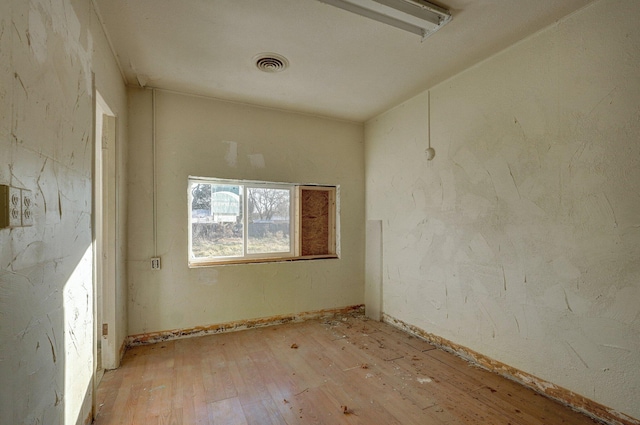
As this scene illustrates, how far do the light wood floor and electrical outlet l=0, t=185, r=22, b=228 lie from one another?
150cm

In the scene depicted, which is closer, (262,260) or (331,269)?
(262,260)

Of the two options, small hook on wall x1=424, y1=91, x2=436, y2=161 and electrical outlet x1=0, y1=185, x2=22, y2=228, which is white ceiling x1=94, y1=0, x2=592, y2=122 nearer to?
small hook on wall x1=424, y1=91, x2=436, y2=161

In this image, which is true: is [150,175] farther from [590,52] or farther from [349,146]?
[590,52]

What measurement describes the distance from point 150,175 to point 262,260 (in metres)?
1.45

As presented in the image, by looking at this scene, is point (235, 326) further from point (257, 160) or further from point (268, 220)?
point (257, 160)

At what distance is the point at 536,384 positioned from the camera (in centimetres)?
217

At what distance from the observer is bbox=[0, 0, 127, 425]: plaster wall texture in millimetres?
992

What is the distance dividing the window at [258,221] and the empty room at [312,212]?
27 mm

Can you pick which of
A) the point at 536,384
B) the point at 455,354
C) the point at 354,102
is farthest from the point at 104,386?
the point at 354,102

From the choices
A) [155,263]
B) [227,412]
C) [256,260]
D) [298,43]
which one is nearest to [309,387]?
[227,412]

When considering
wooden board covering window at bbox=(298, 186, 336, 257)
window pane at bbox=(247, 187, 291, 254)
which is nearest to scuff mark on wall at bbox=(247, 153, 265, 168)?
window pane at bbox=(247, 187, 291, 254)

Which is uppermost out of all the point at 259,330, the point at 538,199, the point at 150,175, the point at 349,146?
the point at 349,146

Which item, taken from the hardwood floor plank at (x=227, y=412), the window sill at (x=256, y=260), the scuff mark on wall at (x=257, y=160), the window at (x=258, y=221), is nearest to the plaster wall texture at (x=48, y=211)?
the hardwood floor plank at (x=227, y=412)

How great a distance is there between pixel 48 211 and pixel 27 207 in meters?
0.19
